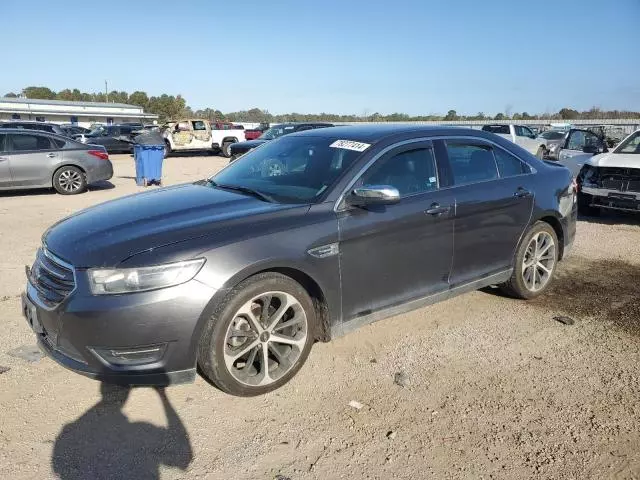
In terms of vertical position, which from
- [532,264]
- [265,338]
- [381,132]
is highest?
[381,132]

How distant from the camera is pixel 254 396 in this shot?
332 centimetres

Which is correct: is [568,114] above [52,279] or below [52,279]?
above

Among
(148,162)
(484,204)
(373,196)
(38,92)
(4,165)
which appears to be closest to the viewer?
(373,196)

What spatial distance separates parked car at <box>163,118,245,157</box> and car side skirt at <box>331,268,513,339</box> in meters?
21.9

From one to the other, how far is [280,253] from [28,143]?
1092cm

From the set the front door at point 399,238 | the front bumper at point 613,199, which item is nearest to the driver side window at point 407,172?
the front door at point 399,238

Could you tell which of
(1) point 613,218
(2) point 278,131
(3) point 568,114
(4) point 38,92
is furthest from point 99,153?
(4) point 38,92

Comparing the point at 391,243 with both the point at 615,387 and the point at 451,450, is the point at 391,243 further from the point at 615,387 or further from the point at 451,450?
the point at 615,387

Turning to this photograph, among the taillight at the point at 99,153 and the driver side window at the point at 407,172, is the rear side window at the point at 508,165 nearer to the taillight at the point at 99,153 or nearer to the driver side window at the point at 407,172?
the driver side window at the point at 407,172

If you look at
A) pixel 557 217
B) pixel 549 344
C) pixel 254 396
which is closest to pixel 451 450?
pixel 254 396

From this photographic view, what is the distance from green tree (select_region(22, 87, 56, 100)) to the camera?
103m

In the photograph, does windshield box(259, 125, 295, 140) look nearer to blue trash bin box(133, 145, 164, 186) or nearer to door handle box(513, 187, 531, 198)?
blue trash bin box(133, 145, 164, 186)

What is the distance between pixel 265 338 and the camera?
330 cm

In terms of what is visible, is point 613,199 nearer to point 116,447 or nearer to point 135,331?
point 135,331
